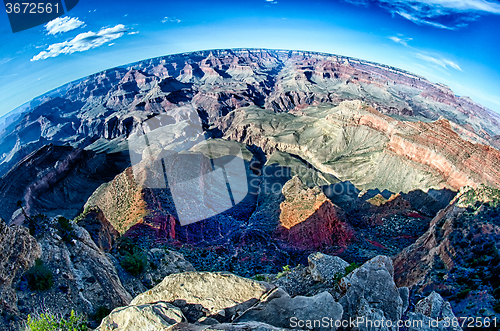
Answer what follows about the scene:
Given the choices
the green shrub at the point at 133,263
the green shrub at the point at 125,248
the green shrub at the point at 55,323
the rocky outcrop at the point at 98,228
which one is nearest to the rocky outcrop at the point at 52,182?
the rocky outcrop at the point at 98,228

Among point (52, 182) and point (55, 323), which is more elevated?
point (55, 323)

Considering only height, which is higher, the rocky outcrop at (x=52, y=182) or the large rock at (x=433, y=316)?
the large rock at (x=433, y=316)

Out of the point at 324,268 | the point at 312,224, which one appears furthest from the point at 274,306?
the point at 312,224

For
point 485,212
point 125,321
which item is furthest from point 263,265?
point 485,212

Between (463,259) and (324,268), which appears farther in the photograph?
(463,259)

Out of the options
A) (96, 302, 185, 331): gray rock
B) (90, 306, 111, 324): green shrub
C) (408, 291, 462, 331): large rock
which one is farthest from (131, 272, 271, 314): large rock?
(408, 291, 462, 331): large rock

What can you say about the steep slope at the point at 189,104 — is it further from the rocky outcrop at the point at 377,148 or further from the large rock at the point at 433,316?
the large rock at the point at 433,316

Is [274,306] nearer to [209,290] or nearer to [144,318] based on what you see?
[209,290]
